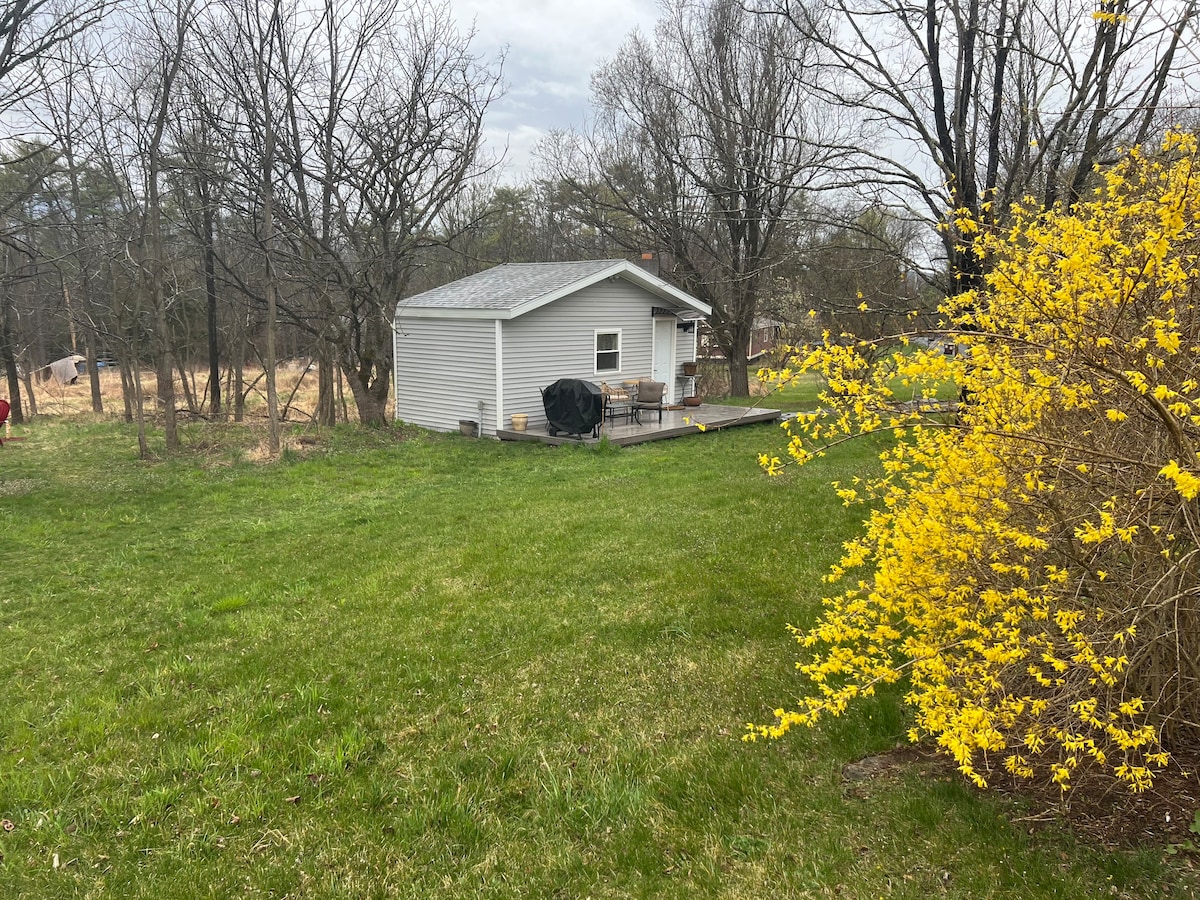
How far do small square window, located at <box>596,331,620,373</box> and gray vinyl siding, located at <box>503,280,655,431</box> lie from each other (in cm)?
11

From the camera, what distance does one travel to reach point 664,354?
1838cm

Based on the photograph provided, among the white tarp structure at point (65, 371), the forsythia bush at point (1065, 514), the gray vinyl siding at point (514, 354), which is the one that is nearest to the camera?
the forsythia bush at point (1065, 514)

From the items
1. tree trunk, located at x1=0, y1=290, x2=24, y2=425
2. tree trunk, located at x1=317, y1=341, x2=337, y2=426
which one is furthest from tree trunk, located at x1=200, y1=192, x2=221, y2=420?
tree trunk, located at x1=0, y1=290, x2=24, y2=425

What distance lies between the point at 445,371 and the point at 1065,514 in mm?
14095

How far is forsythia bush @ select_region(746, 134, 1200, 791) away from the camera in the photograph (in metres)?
2.71

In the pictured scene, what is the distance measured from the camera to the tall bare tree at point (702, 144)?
65.2ft

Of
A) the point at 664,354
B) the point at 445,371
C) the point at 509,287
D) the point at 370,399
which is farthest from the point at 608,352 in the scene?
the point at 370,399

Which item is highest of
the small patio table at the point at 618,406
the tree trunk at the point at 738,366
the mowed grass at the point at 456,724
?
the tree trunk at the point at 738,366

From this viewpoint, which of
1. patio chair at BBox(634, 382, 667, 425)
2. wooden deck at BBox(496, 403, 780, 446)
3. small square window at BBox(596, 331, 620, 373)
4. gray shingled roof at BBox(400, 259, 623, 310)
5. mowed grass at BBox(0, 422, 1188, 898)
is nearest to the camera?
mowed grass at BBox(0, 422, 1188, 898)

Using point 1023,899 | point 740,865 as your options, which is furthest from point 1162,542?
point 740,865

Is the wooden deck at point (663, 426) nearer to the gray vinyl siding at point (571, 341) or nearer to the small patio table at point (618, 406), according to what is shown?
→ the small patio table at point (618, 406)

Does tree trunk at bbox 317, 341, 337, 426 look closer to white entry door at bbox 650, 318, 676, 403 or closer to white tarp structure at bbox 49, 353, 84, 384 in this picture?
white entry door at bbox 650, 318, 676, 403

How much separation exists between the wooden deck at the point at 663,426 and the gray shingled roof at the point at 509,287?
8.44 feet

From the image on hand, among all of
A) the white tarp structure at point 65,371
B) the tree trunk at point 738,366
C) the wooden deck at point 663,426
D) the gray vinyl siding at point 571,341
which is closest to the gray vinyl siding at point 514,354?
the gray vinyl siding at point 571,341
